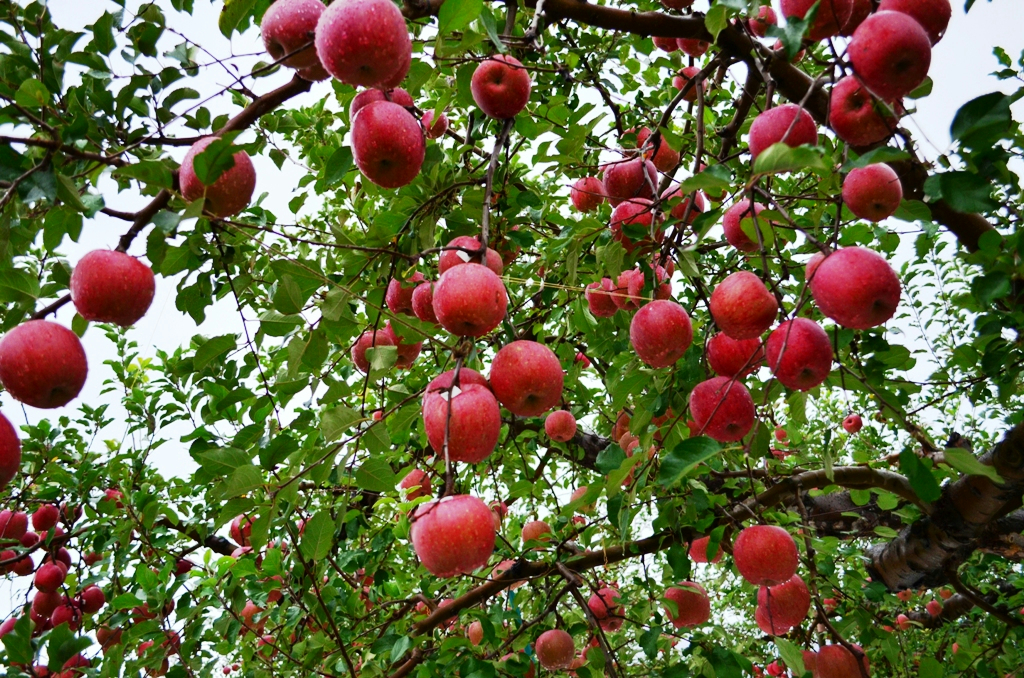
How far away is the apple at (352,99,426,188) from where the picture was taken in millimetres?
1270

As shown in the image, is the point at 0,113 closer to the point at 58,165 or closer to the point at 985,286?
the point at 58,165

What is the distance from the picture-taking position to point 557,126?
2.06 m

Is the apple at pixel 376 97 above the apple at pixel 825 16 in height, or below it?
above

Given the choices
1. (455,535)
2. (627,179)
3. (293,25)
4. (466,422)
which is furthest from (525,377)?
(627,179)

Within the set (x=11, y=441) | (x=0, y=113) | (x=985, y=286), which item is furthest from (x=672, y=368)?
(x=0, y=113)

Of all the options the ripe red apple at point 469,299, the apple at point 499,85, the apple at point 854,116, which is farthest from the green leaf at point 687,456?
the apple at point 499,85

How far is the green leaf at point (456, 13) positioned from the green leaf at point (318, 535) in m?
1.16


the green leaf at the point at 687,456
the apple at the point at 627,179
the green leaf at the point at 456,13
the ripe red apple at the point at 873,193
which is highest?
the apple at the point at 627,179

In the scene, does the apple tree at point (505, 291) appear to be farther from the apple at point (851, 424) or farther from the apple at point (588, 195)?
the apple at point (851, 424)

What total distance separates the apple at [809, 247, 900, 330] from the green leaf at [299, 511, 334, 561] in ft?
4.01

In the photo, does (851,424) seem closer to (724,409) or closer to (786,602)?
(786,602)

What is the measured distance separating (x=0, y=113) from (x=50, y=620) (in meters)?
3.19

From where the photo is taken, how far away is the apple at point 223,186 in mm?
1184

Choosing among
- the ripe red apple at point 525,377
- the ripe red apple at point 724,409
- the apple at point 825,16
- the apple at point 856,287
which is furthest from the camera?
the ripe red apple at point 724,409
